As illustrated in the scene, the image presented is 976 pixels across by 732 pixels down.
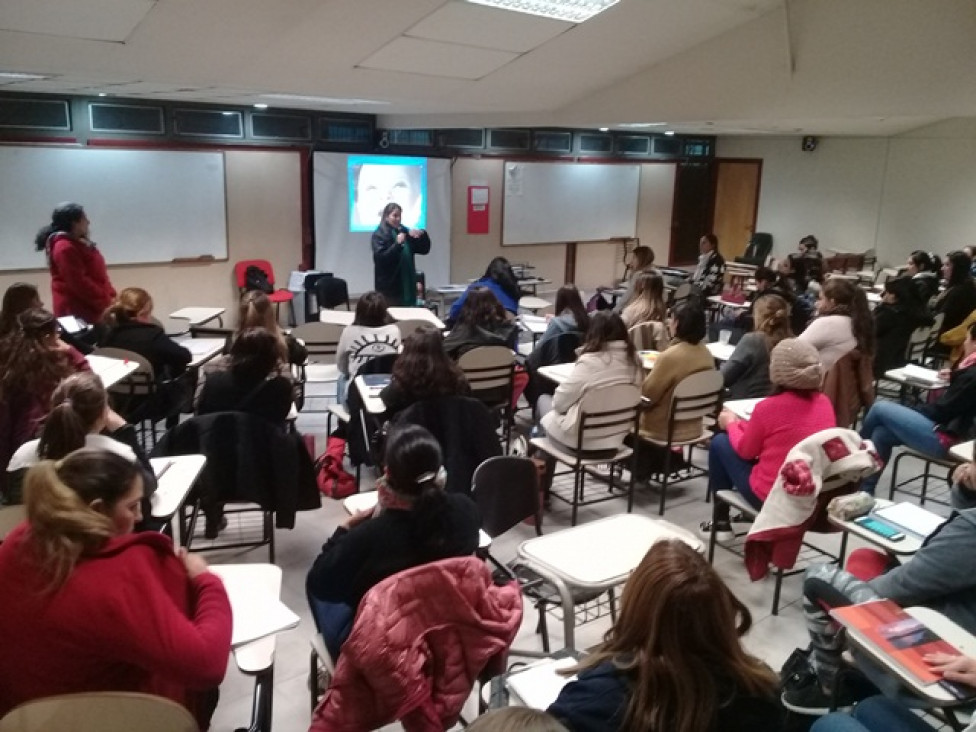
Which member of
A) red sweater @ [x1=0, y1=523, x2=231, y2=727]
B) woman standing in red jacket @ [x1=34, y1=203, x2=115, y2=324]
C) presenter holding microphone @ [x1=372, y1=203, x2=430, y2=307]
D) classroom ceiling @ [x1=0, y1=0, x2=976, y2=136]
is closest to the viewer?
red sweater @ [x1=0, y1=523, x2=231, y2=727]

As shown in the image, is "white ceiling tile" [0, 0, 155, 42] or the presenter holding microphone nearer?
"white ceiling tile" [0, 0, 155, 42]

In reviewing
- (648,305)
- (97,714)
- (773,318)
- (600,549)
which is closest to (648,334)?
(648,305)

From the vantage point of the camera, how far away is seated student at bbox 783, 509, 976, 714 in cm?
204

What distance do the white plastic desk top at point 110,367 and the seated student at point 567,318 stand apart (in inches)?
101

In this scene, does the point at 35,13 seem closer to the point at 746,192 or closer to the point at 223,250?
the point at 223,250

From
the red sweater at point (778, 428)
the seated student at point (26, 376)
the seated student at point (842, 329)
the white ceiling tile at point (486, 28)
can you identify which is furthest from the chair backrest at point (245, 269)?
the red sweater at point (778, 428)

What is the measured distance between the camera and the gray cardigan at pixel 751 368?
438cm

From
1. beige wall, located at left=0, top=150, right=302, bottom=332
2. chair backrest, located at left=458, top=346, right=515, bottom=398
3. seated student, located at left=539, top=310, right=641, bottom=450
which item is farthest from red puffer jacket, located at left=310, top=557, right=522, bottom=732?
beige wall, located at left=0, top=150, right=302, bottom=332

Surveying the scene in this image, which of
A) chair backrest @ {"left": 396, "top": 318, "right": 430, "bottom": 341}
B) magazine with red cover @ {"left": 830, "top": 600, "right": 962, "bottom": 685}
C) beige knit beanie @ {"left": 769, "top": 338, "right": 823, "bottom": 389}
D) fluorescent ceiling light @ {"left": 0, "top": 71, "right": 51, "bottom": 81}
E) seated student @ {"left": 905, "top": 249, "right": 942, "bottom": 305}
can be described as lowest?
magazine with red cover @ {"left": 830, "top": 600, "right": 962, "bottom": 685}

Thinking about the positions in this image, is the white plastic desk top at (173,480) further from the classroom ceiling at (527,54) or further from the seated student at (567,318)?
the seated student at (567,318)

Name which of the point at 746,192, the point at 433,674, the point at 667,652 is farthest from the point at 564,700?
the point at 746,192

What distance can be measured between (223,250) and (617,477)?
5125 millimetres

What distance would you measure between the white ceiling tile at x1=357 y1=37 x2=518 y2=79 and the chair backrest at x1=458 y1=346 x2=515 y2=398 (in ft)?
6.16

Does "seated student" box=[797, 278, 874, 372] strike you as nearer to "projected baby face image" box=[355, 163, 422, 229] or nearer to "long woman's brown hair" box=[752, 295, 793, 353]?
"long woman's brown hair" box=[752, 295, 793, 353]
